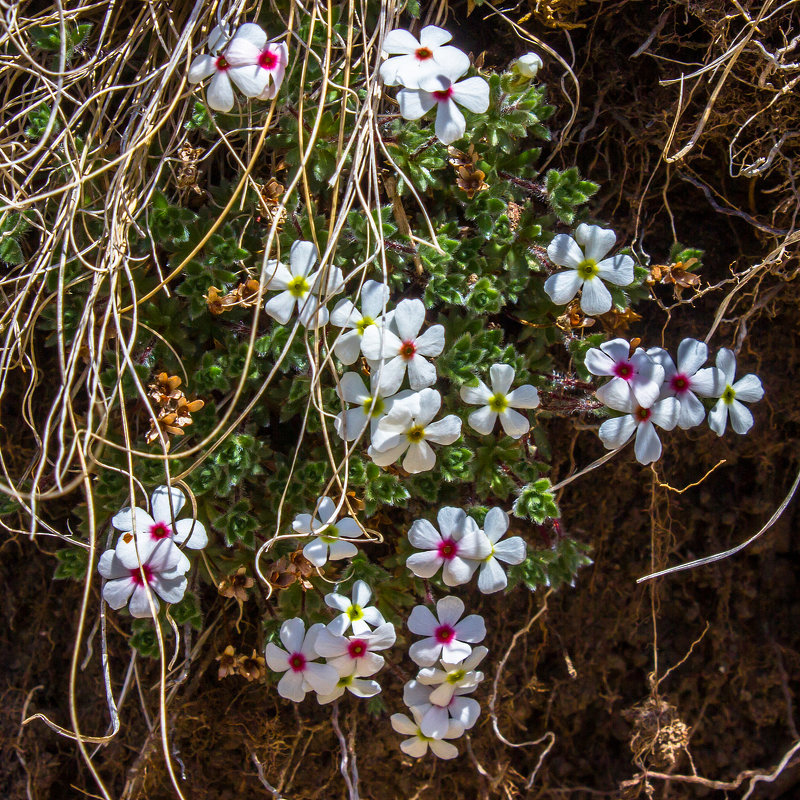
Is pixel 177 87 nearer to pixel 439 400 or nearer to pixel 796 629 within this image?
pixel 439 400

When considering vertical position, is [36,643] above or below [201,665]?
below

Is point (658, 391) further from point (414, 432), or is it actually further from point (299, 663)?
point (299, 663)

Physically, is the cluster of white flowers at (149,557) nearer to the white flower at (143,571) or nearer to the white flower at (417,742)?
the white flower at (143,571)

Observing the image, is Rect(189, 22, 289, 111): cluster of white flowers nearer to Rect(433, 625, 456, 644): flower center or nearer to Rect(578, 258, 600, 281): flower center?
Rect(578, 258, 600, 281): flower center

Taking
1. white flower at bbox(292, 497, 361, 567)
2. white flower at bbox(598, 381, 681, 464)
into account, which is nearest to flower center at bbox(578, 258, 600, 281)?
white flower at bbox(598, 381, 681, 464)

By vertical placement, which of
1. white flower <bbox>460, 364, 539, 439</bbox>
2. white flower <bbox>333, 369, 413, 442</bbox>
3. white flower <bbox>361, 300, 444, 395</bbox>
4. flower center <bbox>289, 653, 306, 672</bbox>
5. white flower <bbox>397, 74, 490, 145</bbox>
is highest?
white flower <bbox>397, 74, 490, 145</bbox>

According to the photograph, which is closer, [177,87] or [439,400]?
[439,400]

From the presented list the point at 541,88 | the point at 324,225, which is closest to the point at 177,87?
the point at 324,225
